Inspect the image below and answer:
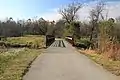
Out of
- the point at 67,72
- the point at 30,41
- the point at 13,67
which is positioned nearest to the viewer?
the point at 67,72

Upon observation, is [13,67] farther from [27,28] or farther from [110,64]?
[27,28]

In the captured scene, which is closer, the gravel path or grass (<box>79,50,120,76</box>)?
the gravel path

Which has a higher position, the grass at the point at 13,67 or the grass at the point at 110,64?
the grass at the point at 13,67

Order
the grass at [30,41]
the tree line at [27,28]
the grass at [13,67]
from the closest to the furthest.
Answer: the grass at [13,67]
the grass at [30,41]
the tree line at [27,28]

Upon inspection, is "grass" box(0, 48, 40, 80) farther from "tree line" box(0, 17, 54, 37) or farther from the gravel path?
"tree line" box(0, 17, 54, 37)

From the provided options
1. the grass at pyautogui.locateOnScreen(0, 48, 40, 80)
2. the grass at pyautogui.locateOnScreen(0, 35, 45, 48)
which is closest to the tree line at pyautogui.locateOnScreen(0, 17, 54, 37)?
the grass at pyautogui.locateOnScreen(0, 35, 45, 48)

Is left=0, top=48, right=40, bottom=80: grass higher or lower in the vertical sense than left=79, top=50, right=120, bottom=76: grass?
higher

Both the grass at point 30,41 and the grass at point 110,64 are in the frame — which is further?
the grass at point 30,41

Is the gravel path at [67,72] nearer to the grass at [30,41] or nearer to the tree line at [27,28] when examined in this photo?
the grass at [30,41]

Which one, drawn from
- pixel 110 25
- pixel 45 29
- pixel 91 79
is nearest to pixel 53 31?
pixel 45 29

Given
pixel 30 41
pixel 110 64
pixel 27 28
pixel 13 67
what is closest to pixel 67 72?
pixel 13 67

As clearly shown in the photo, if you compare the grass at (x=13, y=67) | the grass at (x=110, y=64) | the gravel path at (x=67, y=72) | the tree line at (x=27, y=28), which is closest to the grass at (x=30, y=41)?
the grass at (x=13, y=67)

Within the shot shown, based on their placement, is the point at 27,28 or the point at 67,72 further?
the point at 27,28

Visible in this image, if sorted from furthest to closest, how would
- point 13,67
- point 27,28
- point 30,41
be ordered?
point 27,28, point 30,41, point 13,67
